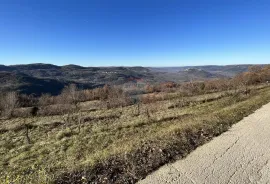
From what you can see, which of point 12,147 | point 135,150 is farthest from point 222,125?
point 12,147

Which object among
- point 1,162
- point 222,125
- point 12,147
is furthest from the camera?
point 12,147

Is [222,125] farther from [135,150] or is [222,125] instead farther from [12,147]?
[12,147]

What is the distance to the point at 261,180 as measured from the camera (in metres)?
4.47

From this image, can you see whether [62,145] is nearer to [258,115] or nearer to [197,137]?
[197,137]

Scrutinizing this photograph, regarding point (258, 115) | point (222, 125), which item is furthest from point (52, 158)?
point (258, 115)

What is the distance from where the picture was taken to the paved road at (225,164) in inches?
181

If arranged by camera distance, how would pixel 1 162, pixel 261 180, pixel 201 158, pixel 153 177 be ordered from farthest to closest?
pixel 1 162 → pixel 201 158 → pixel 153 177 → pixel 261 180

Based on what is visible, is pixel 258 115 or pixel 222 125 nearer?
pixel 222 125

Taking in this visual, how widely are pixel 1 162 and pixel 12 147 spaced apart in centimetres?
304

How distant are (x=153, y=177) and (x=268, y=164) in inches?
97.9

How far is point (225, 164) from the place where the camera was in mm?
5207

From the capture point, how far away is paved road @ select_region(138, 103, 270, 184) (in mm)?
4598

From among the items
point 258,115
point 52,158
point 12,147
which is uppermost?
point 258,115

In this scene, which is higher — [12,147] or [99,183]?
[99,183]
